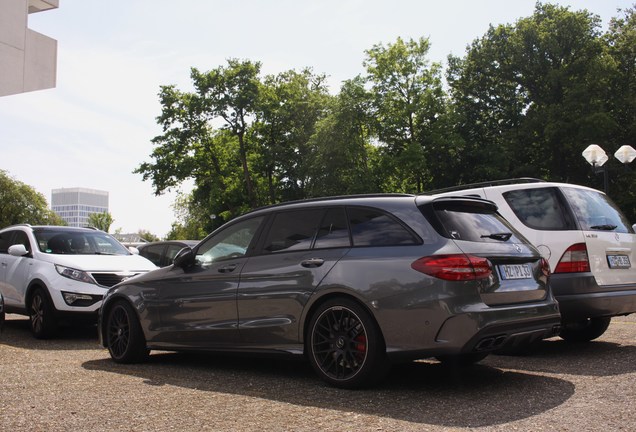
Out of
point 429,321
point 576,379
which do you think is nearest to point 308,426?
point 429,321

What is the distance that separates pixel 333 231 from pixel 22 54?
963 inches

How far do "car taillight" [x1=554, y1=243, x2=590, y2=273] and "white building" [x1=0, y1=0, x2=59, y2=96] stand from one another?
24.0 m

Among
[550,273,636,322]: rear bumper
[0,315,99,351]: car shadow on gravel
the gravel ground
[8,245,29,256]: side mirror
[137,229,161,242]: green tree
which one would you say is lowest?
[0,315,99,351]: car shadow on gravel

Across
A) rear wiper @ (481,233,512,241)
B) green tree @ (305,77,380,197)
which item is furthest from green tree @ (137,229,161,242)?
rear wiper @ (481,233,512,241)

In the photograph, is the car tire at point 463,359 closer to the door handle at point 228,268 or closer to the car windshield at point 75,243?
the door handle at point 228,268

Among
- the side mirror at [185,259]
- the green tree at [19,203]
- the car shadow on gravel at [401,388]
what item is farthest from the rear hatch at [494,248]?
the green tree at [19,203]

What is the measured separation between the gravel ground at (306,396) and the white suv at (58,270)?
2.11 meters

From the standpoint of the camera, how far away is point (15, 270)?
11.0 metres

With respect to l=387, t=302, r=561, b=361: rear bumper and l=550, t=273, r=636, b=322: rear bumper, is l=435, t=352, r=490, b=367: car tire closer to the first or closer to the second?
l=387, t=302, r=561, b=361: rear bumper

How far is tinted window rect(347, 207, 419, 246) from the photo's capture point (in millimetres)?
5672

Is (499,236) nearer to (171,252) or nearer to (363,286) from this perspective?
(363,286)

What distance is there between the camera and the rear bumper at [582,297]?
7164 millimetres

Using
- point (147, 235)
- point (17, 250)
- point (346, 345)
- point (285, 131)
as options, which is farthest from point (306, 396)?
point (147, 235)

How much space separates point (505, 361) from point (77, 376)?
14.4 feet
